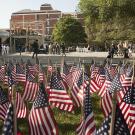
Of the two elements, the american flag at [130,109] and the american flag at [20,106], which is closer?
the american flag at [130,109]

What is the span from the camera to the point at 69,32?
119 meters

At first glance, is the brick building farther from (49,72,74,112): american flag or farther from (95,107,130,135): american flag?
(95,107,130,135): american flag

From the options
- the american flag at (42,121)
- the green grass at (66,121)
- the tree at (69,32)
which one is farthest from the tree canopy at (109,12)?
the tree at (69,32)

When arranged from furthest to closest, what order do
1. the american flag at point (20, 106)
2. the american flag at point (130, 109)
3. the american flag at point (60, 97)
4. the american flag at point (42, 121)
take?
the american flag at point (60, 97) < the american flag at point (20, 106) < the american flag at point (130, 109) < the american flag at point (42, 121)

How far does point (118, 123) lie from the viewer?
5.86 metres

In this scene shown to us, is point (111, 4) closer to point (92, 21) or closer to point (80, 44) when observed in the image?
point (92, 21)

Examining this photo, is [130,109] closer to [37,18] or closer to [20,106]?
[20,106]

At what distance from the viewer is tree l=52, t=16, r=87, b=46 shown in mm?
116556

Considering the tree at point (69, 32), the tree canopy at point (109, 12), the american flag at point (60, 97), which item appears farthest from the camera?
the tree at point (69, 32)

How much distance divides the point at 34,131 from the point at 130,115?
8.61ft

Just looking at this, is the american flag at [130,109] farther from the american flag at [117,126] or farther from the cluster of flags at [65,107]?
the american flag at [117,126]

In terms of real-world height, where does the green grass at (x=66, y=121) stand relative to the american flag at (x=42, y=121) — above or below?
below

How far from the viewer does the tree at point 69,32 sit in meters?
Answer: 117

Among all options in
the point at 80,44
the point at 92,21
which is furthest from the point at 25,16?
the point at 92,21
